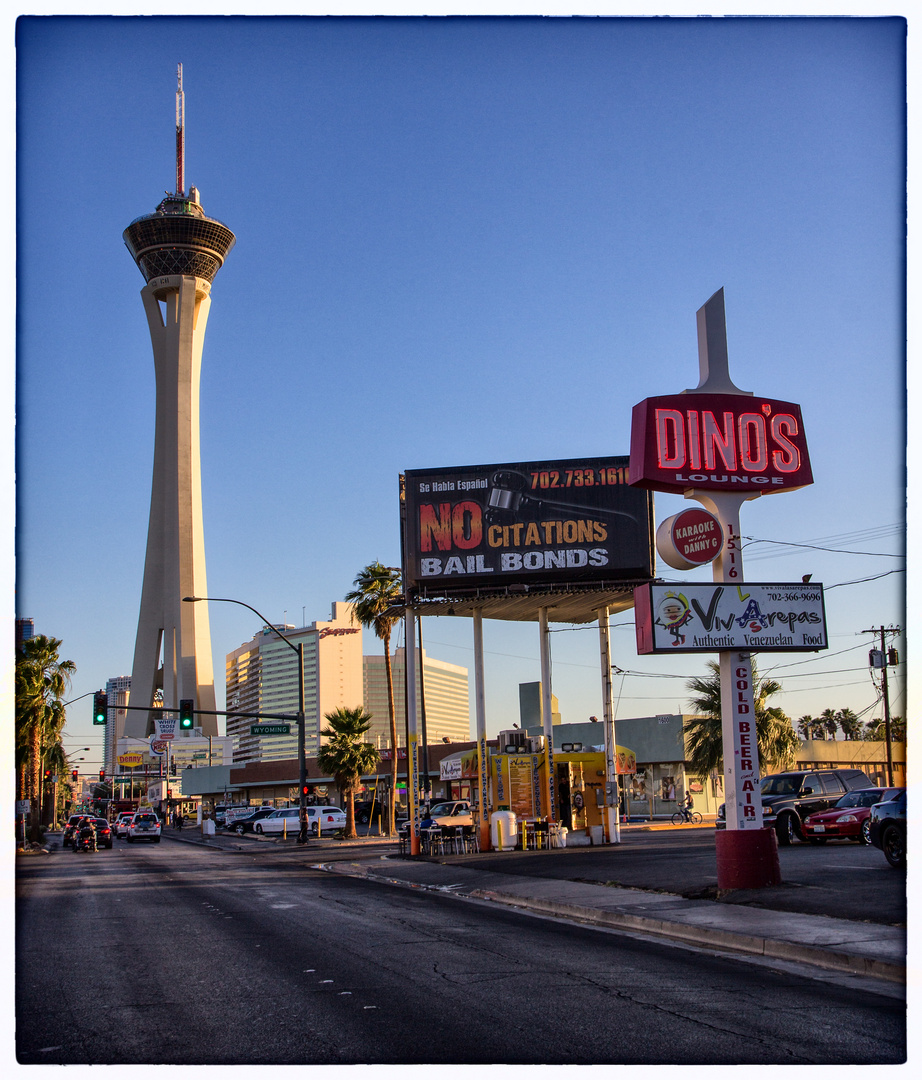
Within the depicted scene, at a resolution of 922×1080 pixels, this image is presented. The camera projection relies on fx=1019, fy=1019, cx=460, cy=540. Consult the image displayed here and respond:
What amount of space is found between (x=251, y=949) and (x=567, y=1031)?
21.2 feet

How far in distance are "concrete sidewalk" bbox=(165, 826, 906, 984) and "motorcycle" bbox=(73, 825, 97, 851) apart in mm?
24996

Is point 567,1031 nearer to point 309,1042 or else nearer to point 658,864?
point 309,1042

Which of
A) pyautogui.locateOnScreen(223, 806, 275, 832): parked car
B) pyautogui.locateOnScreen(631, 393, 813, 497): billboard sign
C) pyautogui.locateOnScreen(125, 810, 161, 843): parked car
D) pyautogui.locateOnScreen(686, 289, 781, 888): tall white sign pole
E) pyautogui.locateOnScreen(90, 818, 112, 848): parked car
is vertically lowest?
pyautogui.locateOnScreen(223, 806, 275, 832): parked car

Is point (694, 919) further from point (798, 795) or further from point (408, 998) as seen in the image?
point (798, 795)

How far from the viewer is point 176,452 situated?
136000 mm

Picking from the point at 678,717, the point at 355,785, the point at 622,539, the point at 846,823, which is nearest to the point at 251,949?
the point at 846,823

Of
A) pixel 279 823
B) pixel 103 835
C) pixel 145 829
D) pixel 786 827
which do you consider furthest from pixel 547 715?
pixel 145 829

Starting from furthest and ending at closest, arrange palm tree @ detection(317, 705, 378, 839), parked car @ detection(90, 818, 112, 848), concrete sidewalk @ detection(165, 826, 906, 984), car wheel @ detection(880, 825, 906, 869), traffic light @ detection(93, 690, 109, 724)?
palm tree @ detection(317, 705, 378, 839), parked car @ detection(90, 818, 112, 848), traffic light @ detection(93, 690, 109, 724), car wheel @ detection(880, 825, 906, 869), concrete sidewalk @ detection(165, 826, 906, 984)

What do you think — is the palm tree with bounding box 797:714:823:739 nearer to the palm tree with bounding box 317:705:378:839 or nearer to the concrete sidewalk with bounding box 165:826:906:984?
the palm tree with bounding box 317:705:378:839

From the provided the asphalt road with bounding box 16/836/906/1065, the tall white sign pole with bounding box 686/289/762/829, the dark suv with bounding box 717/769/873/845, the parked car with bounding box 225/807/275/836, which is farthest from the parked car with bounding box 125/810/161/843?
the tall white sign pole with bounding box 686/289/762/829

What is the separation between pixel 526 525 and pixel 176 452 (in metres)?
110

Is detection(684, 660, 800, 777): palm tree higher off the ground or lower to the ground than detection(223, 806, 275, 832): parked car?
higher

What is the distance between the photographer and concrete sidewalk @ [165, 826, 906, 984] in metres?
11.4

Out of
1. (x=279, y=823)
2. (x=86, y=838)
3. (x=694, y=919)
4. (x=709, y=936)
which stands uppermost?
(x=709, y=936)
